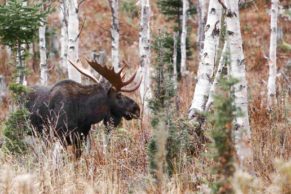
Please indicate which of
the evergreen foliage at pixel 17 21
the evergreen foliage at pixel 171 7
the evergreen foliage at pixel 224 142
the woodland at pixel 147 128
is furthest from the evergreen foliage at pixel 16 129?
the evergreen foliage at pixel 171 7

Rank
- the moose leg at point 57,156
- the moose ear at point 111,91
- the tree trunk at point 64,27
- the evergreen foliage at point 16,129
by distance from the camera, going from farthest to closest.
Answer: the tree trunk at point 64,27
the moose ear at point 111,91
the evergreen foliage at point 16,129
the moose leg at point 57,156

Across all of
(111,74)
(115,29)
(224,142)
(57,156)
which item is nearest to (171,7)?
(115,29)

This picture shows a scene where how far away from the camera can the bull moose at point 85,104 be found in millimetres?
9828

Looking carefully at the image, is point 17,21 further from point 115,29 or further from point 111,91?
point 115,29

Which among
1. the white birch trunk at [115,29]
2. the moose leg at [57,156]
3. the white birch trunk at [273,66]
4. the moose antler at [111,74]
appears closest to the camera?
the moose leg at [57,156]

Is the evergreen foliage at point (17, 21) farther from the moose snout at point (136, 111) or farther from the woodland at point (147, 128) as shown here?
the moose snout at point (136, 111)

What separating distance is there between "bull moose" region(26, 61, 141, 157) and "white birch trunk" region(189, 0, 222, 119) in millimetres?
1335

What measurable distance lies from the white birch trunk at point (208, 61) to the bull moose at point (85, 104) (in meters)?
1.33

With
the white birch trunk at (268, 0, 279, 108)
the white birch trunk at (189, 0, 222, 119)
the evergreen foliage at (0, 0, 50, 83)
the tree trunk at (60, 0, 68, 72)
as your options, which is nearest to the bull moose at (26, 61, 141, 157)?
the evergreen foliage at (0, 0, 50, 83)

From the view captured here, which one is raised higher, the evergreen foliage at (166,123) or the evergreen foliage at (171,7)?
the evergreen foliage at (171,7)

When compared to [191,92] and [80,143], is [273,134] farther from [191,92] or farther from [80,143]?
[191,92]

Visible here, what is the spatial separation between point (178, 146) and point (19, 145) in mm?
2861

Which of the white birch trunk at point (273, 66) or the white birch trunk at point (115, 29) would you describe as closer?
the white birch trunk at point (273, 66)

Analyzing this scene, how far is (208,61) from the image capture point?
9211 mm
